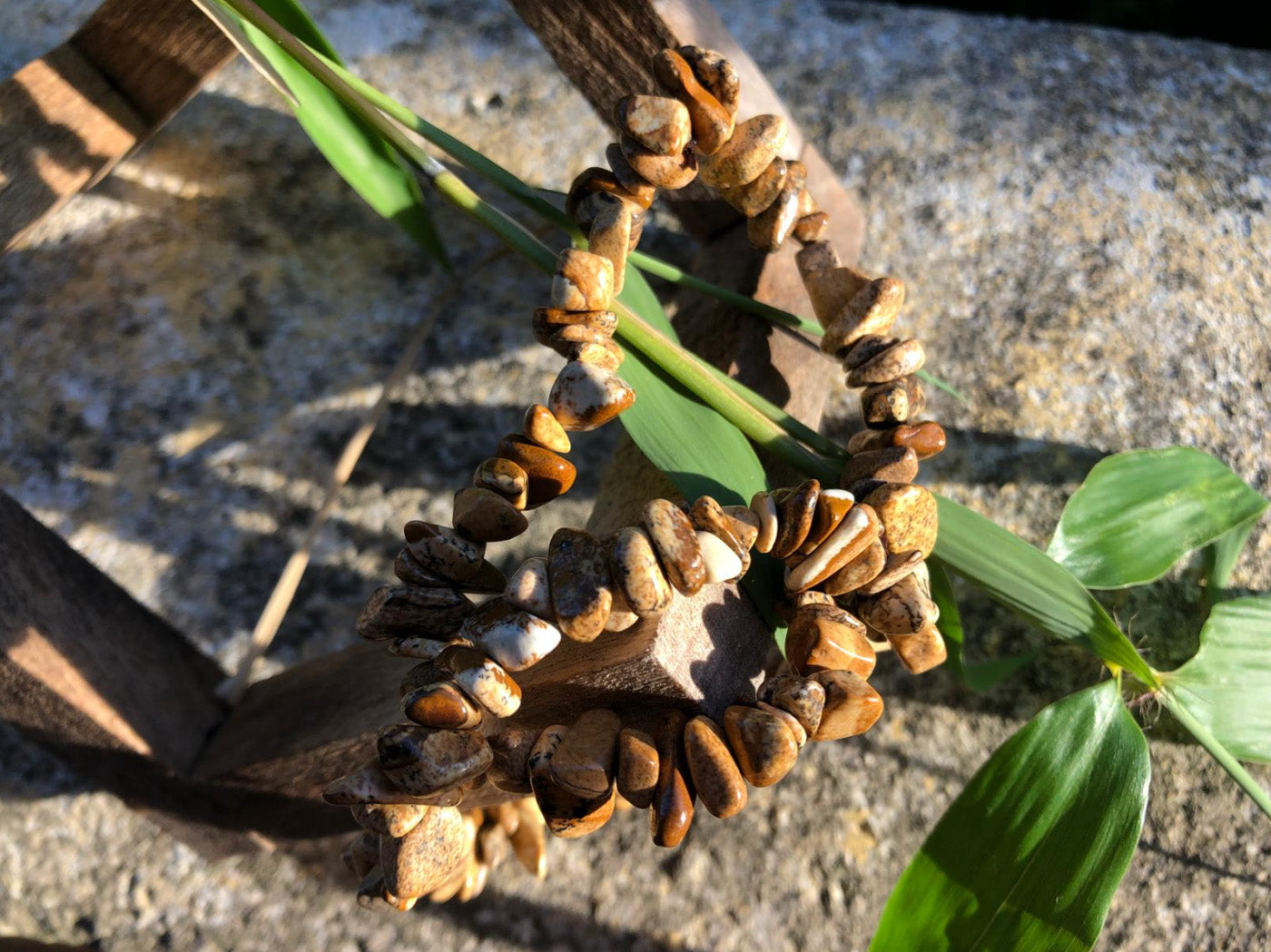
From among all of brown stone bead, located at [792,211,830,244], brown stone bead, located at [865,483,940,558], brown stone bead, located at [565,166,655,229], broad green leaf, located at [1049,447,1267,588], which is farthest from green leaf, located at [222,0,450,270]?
broad green leaf, located at [1049,447,1267,588]

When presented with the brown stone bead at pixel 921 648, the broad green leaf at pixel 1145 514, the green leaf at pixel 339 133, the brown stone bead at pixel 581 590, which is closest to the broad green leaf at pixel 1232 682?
the broad green leaf at pixel 1145 514

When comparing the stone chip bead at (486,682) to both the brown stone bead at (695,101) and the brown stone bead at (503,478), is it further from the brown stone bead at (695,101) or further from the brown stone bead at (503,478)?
the brown stone bead at (695,101)

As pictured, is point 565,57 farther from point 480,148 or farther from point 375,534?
point 375,534

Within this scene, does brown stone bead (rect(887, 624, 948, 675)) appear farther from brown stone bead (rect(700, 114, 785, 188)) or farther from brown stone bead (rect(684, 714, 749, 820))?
brown stone bead (rect(700, 114, 785, 188))

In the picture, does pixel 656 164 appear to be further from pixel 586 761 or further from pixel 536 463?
pixel 586 761

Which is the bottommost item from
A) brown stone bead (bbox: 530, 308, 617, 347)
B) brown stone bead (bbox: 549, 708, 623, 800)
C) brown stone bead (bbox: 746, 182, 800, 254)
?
brown stone bead (bbox: 549, 708, 623, 800)

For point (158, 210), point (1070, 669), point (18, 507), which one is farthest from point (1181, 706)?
point (158, 210)
